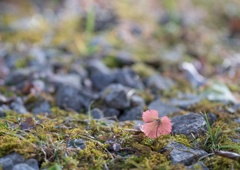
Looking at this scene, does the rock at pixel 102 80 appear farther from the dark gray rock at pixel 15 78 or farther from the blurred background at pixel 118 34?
the dark gray rock at pixel 15 78

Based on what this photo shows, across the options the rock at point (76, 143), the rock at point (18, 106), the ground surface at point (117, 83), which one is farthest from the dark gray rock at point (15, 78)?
the rock at point (76, 143)

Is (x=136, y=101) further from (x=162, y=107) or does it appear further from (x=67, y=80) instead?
(x=67, y=80)

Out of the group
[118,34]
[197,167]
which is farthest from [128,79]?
[197,167]

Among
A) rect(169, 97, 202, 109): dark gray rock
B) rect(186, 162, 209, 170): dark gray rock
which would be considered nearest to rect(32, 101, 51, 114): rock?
rect(169, 97, 202, 109): dark gray rock

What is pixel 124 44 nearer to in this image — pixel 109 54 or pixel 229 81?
pixel 109 54

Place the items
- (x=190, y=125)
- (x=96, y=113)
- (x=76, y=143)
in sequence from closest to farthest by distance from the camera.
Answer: (x=76, y=143) < (x=190, y=125) < (x=96, y=113)

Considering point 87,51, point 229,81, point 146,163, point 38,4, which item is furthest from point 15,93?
point 38,4

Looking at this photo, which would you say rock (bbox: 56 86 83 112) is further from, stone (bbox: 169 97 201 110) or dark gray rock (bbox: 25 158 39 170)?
dark gray rock (bbox: 25 158 39 170)
